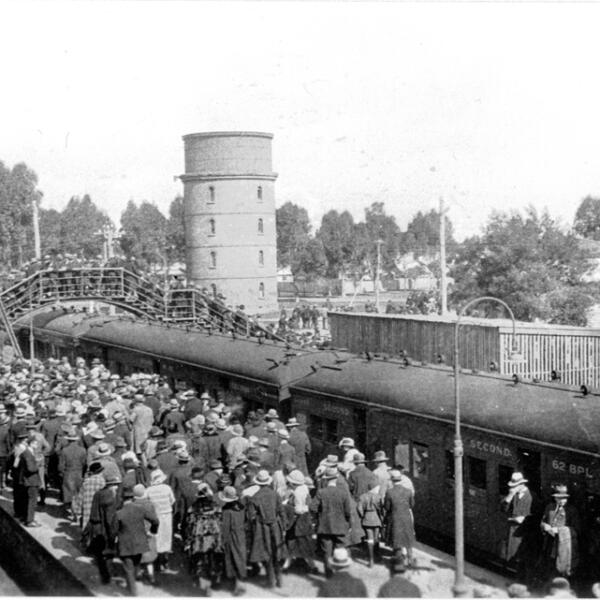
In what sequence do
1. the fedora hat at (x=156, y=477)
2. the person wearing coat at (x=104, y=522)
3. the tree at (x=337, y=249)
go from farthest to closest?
1. the tree at (x=337, y=249)
2. the fedora hat at (x=156, y=477)
3. the person wearing coat at (x=104, y=522)

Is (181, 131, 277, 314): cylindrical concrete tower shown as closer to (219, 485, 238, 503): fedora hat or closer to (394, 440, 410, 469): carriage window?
(394, 440, 410, 469): carriage window

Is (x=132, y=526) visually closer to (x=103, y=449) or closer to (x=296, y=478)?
(x=103, y=449)

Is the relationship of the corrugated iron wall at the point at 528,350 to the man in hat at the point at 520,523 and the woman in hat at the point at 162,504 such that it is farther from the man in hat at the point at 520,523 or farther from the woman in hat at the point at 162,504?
the woman in hat at the point at 162,504

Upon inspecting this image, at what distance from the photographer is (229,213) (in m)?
55.5

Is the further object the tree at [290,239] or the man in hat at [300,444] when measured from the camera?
the tree at [290,239]

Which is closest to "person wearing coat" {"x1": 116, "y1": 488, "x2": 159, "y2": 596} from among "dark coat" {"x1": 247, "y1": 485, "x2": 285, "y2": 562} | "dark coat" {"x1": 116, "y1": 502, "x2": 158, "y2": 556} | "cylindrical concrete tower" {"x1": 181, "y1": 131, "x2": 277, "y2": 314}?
"dark coat" {"x1": 116, "y1": 502, "x2": 158, "y2": 556}

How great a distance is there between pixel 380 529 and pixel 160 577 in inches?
127

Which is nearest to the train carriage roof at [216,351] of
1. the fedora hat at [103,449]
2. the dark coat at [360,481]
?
the dark coat at [360,481]

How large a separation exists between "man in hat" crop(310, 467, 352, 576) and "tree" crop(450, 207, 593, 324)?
78.7ft

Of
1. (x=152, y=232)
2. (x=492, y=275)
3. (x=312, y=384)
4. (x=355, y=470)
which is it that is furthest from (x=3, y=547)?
(x=152, y=232)

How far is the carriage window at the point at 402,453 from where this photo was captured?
1423 centimetres

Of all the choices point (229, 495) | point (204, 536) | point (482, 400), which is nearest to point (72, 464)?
point (204, 536)

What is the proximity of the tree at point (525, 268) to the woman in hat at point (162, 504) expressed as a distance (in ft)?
81.5

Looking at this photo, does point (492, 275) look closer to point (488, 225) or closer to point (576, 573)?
point (488, 225)
